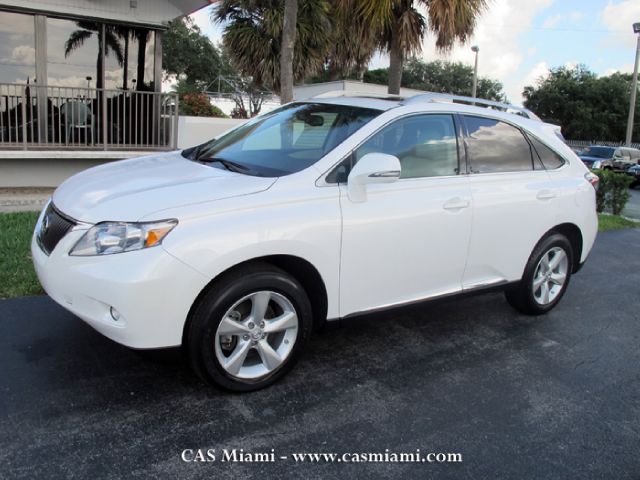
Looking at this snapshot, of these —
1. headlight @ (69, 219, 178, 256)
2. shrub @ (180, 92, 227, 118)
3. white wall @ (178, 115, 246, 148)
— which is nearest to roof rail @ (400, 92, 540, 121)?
headlight @ (69, 219, 178, 256)

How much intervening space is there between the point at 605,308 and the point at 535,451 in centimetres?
295

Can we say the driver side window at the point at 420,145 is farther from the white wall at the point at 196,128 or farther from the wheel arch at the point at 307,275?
the white wall at the point at 196,128

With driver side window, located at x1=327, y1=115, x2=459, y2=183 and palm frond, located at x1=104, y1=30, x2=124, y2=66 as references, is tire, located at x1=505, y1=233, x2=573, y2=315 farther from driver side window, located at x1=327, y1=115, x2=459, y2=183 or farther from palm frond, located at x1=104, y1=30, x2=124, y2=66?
palm frond, located at x1=104, y1=30, x2=124, y2=66

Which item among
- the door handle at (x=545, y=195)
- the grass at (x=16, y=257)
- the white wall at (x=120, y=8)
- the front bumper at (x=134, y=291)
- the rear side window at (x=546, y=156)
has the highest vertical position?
the white wall at (x=120, y=8)

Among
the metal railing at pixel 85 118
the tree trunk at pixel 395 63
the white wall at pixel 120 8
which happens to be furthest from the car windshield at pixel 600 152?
the metal railing at pixel 85 118

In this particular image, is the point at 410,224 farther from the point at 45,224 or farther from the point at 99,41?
the point at 99,41

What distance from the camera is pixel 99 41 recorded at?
1089 centimetres

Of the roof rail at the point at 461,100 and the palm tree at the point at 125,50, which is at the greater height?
the palm tree at the point at 125,50

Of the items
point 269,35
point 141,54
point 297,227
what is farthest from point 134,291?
point 269,35

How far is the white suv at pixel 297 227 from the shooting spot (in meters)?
2.99

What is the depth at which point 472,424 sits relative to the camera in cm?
327

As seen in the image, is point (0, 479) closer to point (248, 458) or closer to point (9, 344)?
point (248, 458)

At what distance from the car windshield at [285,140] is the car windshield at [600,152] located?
22197 mm

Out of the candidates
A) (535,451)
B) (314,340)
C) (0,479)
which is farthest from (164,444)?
(535,451)
